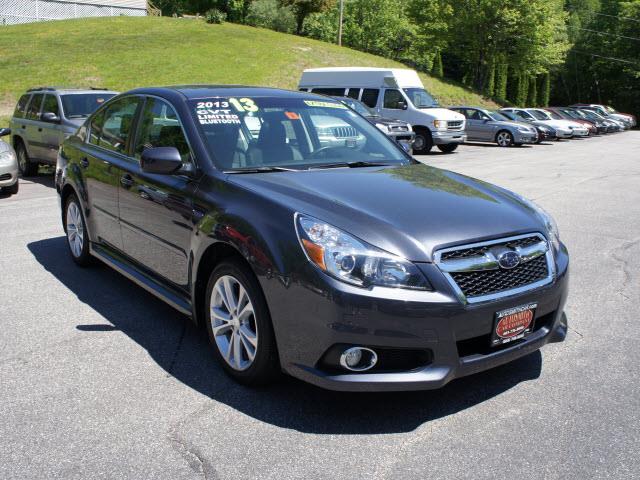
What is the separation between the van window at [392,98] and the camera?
20.9 meters

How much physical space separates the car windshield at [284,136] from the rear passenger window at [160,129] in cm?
17

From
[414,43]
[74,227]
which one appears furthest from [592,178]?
[414,43]

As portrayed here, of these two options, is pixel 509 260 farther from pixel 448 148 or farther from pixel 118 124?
pixel 448 148

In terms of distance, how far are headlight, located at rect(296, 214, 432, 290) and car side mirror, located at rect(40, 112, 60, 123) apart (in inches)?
396

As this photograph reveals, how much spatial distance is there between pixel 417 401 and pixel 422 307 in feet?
2.44

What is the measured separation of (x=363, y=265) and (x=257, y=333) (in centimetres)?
73

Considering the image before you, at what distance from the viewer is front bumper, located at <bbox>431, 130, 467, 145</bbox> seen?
67.3 ft

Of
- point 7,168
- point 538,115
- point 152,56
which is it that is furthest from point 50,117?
point 538,115

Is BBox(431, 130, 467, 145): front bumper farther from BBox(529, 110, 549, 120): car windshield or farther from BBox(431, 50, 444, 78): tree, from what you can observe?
BBox(431, 50, 444, 78): tree

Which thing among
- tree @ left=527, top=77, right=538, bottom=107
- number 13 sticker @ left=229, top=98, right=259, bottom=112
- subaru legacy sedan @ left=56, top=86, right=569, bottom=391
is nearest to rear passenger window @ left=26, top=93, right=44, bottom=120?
subaru legacy sedan @ left=56, top=86, right=569, bottom=391

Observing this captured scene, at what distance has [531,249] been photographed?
351 centimetres

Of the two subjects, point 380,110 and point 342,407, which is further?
point 380,110

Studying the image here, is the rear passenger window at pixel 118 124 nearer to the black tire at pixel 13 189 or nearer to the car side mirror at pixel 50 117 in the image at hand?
the black tire at pixel 13 189

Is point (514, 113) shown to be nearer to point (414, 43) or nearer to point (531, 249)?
point (531, 249)
